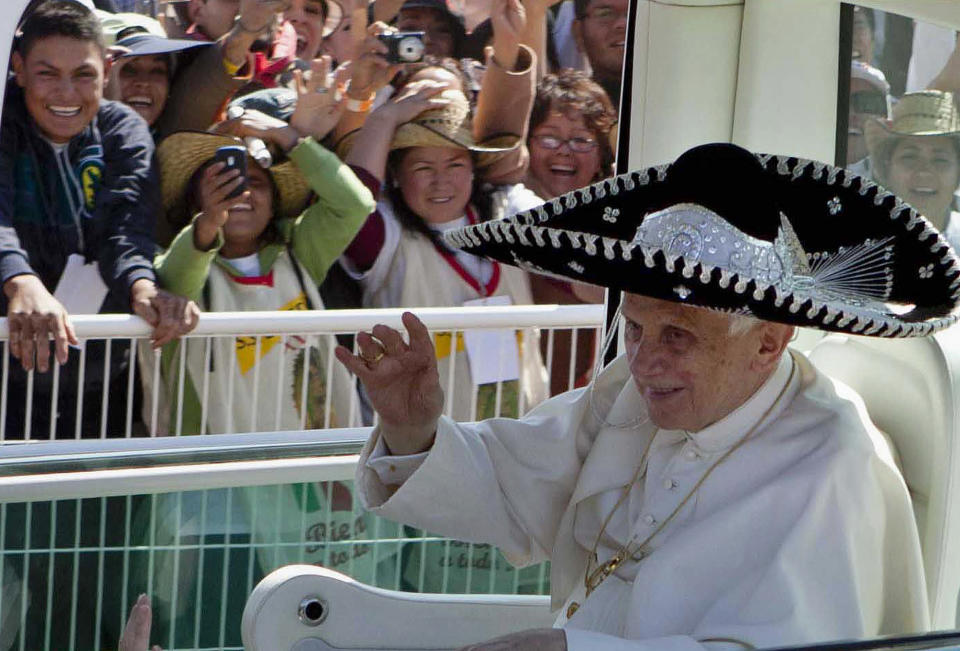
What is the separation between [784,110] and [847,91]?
0.51 feet

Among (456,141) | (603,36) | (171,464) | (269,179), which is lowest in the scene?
(171,464)

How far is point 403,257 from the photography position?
4.90 m

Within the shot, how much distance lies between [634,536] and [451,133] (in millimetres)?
2946

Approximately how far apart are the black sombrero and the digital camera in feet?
8.84

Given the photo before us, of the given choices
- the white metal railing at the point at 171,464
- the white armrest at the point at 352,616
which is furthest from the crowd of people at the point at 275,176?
the white armrest at the point at 352,616

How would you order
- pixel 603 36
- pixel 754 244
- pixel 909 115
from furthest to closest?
pixel 603 36
pixel 909 115
pixel 754 244

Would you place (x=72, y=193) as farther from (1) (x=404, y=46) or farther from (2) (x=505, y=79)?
(2) (x=505, y=79)

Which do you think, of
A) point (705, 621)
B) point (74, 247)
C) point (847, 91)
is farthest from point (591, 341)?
point (705, 621)

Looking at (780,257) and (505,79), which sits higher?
(505,79)

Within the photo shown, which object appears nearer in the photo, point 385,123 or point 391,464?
point 391,464

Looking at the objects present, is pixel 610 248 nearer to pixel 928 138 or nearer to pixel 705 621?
pixel 705 621

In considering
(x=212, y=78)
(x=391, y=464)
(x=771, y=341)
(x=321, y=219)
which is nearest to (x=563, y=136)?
(x=321, y=219)

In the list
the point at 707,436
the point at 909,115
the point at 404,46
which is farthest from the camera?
the point at 404,46

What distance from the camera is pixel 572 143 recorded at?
16.7ft
